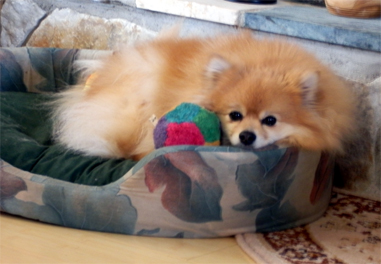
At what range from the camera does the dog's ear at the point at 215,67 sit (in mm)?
1806

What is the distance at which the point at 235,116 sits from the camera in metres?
1.80

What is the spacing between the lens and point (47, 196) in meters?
1.67

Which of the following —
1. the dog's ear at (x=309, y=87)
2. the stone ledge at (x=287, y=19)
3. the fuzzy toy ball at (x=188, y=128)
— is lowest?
the fuzzy toy ball at (x=188, y=128)

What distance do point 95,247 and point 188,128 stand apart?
52cm

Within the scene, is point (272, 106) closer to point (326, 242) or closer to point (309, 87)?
point (309, 87)

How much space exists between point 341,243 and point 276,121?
19.1 inches

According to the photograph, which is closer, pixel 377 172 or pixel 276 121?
pixel 276 121

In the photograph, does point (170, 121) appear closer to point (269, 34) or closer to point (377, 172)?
point (269, 34)

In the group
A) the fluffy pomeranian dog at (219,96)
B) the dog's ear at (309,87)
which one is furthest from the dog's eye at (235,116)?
the dog's ear at (309,87)

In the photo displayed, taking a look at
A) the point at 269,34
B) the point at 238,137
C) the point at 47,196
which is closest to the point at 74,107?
the point at 47,196

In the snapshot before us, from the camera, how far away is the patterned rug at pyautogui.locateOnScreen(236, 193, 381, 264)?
1.59 m

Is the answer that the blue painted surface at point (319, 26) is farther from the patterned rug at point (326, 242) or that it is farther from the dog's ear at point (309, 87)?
the patterned rug at point (326, 242)

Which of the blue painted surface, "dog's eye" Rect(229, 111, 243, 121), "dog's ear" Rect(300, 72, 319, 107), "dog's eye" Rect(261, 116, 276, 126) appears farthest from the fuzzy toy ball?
the blue painted surface

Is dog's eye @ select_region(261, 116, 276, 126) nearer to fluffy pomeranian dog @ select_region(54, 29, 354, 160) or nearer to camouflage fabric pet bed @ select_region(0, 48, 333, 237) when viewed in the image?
fluffy pomeranian dog @ select_region(54, 29, 354, 160)
